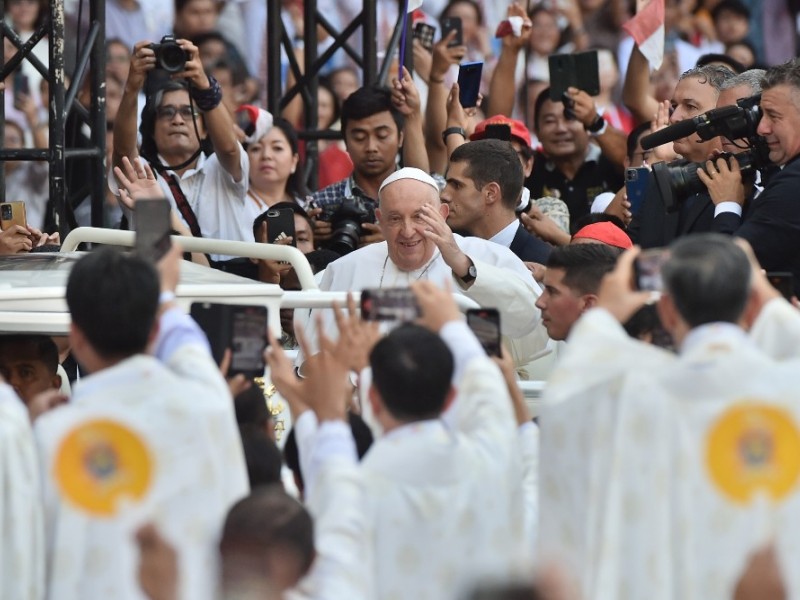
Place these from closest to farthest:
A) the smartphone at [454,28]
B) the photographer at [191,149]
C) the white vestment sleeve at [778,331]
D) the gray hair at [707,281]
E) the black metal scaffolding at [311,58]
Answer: the gray hair at [707,281] < the white vestment sleeve at [778,331] < the photographer at [191,149] < the smartphone at [454,28] < the black metal scaffolding at [311,58]

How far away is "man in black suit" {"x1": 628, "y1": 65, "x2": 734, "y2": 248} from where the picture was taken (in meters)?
6.09

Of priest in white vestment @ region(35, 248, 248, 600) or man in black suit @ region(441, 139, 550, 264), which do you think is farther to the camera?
man in black suit @ region(441, 139, 550, 264)

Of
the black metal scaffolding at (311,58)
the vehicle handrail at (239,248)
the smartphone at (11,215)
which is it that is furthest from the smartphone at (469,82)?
the vehicle handrail at (239,248)

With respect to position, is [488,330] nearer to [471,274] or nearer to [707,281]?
[707,281]

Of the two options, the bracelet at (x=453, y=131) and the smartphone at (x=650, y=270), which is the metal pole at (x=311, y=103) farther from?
the smartphone at (x=650, y=270)

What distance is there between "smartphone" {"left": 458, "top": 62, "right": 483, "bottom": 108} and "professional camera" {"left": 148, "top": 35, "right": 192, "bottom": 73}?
4.08ft

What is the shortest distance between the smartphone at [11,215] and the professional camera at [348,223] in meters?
1.22

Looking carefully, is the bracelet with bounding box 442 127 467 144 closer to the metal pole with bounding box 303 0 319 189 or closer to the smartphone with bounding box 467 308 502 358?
the metal pole with bounding box 303 0 319 189

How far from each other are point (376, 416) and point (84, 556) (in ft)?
2.28

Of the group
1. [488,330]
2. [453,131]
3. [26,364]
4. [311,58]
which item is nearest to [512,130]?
[453,131]

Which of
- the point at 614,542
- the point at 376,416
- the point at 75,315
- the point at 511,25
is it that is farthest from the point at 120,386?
the point at 511,25

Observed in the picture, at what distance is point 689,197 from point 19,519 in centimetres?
309

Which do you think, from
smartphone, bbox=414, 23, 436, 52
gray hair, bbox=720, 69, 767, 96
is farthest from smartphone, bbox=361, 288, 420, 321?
smartphone, bbox=414, 23, 436, 52

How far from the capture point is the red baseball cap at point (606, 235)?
→ 6125 mm
